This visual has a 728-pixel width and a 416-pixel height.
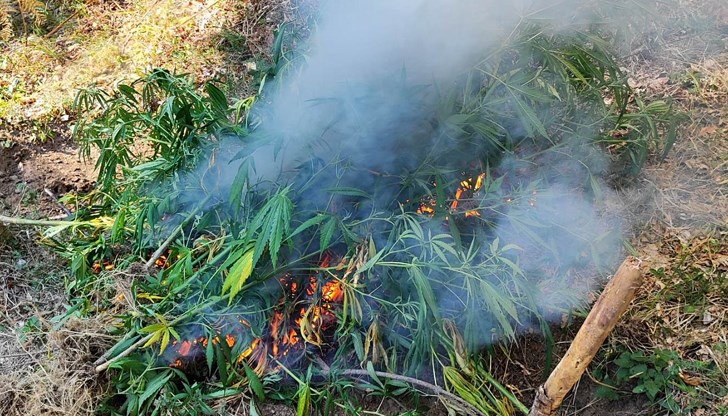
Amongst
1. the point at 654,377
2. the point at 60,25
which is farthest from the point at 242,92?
the point at 654,377

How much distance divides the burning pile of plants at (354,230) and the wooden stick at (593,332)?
0.74 ft

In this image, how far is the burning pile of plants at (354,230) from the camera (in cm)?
203

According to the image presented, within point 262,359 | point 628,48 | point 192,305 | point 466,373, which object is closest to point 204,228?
point 192,305

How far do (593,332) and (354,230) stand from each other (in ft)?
2.81

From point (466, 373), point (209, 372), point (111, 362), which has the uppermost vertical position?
point (111, 362)

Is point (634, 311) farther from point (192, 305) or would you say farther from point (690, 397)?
point (192, 305)

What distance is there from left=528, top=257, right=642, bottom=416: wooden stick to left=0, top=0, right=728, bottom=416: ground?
29 cm

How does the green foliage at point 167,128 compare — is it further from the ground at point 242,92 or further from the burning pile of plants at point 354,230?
the ground at point 242,92

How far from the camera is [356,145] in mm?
2107

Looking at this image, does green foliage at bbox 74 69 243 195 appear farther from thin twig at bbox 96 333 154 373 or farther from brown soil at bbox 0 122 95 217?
brown soil at bbox 0 122 95 217

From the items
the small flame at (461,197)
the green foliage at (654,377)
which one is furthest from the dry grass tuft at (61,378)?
the green foliage at (654,377)

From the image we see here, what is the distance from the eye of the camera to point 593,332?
1.73m

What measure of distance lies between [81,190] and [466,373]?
2.14 meters

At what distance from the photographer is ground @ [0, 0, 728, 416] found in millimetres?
2150
